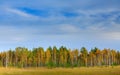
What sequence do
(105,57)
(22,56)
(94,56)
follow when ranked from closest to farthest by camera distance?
(22,56) < (94,56) < (105,57)

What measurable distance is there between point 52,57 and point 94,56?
24.0 metres

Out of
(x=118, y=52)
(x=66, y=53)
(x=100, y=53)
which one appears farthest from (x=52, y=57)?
(x=118, y=52)

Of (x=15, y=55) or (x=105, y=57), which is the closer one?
(x=15, y=55)

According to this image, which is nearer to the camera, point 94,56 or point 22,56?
point 22,56

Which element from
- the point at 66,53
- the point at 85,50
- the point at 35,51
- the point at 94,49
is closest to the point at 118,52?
the point at 94,49

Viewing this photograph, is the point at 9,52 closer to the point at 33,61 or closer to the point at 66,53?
the point at 33,61

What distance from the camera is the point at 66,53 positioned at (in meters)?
141

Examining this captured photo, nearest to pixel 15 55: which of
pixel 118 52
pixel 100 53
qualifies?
pixel 100 53

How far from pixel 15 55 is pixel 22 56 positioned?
938cm

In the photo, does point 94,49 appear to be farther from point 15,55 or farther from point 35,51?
point 15,55

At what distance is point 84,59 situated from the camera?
145375mm

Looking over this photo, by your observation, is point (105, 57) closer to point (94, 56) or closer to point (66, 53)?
point (94, 56)

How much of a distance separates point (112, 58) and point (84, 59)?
63.1ft

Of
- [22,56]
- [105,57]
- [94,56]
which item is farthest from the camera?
[105,57]
